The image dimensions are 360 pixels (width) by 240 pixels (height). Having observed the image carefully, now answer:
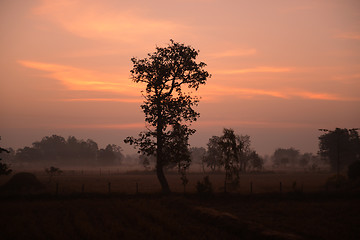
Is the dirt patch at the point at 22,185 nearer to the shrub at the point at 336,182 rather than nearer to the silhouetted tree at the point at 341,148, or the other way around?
the shrub at the point at 336,182

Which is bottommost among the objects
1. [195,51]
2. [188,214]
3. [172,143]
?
[188,214]

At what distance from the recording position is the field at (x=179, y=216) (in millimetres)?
22109

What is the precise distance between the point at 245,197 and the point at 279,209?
23.3 ft

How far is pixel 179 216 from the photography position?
95.6 ft

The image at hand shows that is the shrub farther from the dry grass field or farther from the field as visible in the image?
the field

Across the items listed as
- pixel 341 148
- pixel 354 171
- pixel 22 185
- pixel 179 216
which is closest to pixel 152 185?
pixel 22 185

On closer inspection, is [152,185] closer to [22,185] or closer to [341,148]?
[22,185]

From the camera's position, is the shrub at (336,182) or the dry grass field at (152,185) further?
the shrub at (336,182)

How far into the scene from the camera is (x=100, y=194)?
129 feet

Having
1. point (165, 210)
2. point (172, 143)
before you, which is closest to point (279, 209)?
point (165, 210)

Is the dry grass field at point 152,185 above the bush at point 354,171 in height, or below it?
below

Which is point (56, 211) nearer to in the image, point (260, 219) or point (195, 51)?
point (260, 219)

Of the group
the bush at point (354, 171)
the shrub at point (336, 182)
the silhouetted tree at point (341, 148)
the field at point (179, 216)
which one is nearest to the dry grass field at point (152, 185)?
the shrub at point (336, 182)

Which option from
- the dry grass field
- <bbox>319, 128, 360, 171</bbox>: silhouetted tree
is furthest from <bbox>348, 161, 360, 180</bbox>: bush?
<bbox>319, 128, 360, 171</bbox>: silhouetted tree
